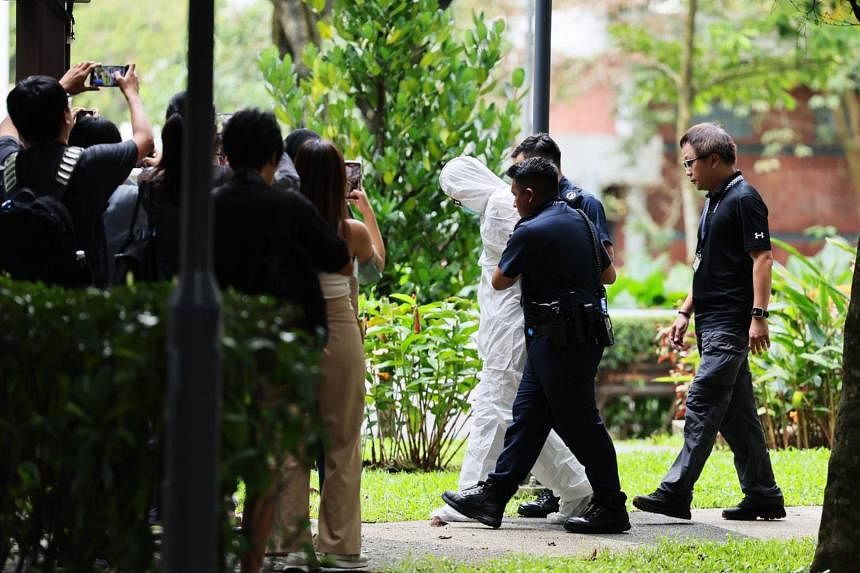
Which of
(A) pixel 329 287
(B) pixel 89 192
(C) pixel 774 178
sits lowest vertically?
(A) pixel 329 287

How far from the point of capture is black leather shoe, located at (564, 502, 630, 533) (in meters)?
6.88

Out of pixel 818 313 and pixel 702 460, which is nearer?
pixel 702 460

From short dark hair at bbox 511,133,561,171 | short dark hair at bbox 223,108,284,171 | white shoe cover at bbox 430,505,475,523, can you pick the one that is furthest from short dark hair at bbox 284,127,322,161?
white shoe cover at bbox 430,505,475,523

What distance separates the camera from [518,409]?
22.6ft

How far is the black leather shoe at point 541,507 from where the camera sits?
744cm

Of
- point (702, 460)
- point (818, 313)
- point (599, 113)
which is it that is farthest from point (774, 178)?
point (702, 460)

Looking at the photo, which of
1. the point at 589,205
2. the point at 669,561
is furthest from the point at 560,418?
the point at 589,205

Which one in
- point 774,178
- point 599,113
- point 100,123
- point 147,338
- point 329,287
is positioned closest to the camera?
point 147,338

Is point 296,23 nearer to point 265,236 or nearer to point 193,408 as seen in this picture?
point 265,236

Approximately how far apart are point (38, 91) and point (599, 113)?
29.4 meters

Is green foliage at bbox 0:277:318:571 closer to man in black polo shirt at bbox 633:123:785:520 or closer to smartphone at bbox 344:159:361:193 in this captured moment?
smartphone at bbox 344:159:361:193

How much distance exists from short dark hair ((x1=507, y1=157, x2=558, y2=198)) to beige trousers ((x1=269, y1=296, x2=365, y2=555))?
4.69 feet

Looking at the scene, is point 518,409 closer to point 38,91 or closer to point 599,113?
point 38,91

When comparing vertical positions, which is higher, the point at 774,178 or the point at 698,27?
the point at 698,27
